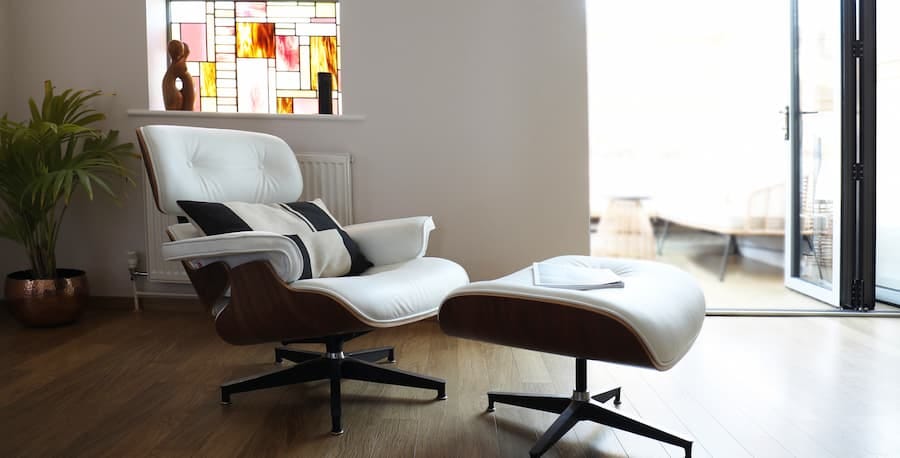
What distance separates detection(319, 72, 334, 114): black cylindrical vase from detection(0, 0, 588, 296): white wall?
0.08 m

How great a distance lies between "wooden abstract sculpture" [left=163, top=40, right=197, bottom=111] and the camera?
3.39 metres

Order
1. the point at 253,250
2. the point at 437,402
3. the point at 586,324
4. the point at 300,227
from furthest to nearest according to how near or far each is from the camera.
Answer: the point at 300,227
the point at 437,402
the point at 253,250
the point at 586,324

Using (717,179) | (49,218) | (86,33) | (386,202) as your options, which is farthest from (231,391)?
(717,179)

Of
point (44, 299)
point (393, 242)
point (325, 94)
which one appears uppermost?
point (325, 94)

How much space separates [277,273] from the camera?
1894mm

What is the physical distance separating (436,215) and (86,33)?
1.85m

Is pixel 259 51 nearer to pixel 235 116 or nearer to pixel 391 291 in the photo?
pixel 235 116

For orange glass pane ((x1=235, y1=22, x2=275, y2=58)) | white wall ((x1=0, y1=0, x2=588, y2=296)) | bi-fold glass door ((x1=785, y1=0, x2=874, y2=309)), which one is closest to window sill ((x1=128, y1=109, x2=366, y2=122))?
white wall ((x1=0, y1=0, x2=588, y2=296))

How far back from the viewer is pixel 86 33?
346 cm

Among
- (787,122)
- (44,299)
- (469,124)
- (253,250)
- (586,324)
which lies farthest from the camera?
(787,122)

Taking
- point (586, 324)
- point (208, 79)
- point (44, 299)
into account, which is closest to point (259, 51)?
point (208, 79)

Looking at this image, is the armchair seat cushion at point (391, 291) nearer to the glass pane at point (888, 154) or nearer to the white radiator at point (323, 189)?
the white radiator at point (323, 189)

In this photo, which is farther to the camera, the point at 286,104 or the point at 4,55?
the point at 286,104

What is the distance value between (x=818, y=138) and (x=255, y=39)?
287cm
